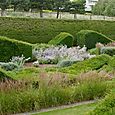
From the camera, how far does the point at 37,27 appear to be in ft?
96.7

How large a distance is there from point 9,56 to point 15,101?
9929 mm

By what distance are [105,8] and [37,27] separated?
1416 inches

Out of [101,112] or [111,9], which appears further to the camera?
[111,9]

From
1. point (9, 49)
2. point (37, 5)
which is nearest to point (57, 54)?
point (9, 49)

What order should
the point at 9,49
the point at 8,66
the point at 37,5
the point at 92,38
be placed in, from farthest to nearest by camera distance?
the point at 37,5 → the point at 92,38 → the point at 9,49 → the point at 8,66

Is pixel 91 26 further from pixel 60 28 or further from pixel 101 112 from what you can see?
pixel 101 112

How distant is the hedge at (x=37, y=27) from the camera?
91.4 ft

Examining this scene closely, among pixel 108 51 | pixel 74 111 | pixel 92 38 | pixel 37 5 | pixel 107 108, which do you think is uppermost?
pixel 107 108

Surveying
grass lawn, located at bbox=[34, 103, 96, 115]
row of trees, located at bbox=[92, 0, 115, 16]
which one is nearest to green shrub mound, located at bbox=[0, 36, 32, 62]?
grass lawn, located at bbox=[34, 103, 96, 115]

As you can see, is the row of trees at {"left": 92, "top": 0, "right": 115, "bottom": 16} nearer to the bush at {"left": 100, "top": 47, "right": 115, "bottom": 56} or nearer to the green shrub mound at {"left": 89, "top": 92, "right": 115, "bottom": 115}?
the bush at {"left": 100, "top": 47, "right": 115, "bottom": 56}

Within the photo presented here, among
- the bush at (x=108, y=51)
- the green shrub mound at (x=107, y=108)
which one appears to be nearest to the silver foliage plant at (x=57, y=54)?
the bush at (x=108, y=51)

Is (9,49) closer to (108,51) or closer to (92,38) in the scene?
(108,51)

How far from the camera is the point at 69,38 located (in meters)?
25.7

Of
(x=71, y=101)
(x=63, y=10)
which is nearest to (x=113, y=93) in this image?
(x=71, y=101)
